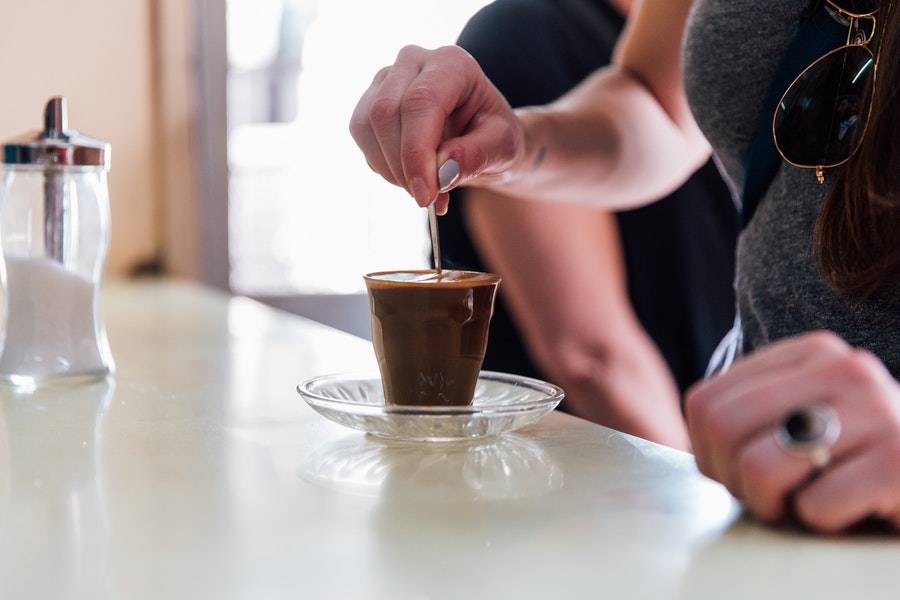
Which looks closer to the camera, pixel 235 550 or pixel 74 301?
pixel 235 550

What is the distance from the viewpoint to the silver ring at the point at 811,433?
45 cm

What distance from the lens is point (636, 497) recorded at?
0.56m

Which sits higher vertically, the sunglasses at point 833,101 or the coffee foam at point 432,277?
the sunglasses at point 833,101

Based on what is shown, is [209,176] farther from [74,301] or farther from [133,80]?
[74,301]

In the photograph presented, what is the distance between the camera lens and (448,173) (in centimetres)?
81

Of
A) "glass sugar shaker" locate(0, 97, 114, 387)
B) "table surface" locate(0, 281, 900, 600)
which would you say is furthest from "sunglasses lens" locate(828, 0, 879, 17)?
"glass sugar shaker" locate(0, 97, 114, 387)

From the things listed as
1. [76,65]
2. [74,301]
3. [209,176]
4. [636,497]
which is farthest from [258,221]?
[636,497]

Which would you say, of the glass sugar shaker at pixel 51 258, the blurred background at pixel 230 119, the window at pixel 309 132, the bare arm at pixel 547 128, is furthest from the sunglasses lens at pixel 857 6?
the window at pixel 309 132

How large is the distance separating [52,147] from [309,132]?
2717mm

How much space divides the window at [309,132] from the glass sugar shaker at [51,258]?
6.82 feet

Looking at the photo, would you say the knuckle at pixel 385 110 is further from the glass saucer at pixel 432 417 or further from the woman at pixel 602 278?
the woman at pixel 602 278

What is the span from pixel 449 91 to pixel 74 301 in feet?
1.39

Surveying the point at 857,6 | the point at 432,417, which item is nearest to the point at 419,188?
the point at 432,417

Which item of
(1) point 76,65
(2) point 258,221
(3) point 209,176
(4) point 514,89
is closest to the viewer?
(4) point 514,89
